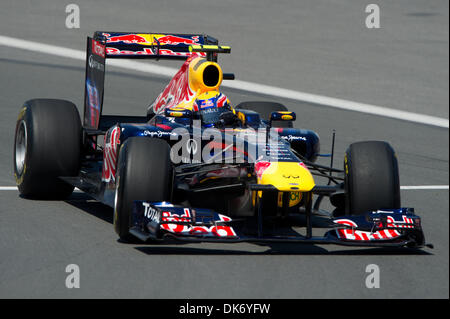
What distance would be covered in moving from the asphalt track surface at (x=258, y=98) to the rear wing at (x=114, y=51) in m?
1.09

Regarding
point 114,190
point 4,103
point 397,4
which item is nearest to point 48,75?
point 4,103

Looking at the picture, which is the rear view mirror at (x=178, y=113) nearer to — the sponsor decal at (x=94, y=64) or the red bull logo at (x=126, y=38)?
the sponsor decal at (x=94, y=64)

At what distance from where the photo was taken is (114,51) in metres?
11.0

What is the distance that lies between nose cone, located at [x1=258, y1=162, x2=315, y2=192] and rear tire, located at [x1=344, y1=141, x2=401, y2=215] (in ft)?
1.81

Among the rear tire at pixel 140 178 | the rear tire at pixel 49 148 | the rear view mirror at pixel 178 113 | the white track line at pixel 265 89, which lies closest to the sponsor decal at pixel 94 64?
the rear tire at pixel 49 148

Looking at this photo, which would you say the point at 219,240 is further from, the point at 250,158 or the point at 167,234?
the point at 250,158

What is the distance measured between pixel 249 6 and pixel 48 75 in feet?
44.2

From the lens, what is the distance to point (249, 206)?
8758 millimetres

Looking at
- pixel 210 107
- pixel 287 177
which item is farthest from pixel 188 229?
pixel 210 107

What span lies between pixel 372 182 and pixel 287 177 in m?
0.90

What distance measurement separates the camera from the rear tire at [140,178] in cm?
816

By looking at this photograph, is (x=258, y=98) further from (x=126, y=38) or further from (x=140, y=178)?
(x=140, y=178)

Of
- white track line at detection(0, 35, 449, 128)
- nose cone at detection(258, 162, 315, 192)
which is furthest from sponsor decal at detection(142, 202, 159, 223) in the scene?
white track line at detection(0, 35, 449, 128)
